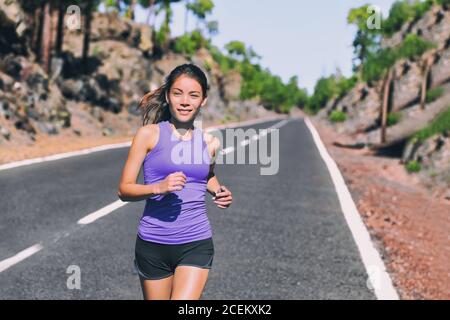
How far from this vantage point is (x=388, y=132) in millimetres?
31500

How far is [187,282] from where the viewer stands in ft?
9.46

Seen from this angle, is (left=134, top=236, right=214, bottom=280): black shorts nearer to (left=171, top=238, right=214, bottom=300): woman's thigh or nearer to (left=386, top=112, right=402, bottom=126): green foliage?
(left=171, top=238, right=214, bottom=300): woman's thigh

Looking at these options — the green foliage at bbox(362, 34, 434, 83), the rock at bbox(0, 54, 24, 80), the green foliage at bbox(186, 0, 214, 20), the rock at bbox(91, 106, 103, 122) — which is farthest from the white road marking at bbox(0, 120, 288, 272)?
the green foliage at bbox(186, 0, 214, 20)

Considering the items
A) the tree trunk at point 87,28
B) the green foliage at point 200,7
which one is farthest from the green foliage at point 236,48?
the tree trunk at point 87,28

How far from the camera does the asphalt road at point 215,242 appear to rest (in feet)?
17.2

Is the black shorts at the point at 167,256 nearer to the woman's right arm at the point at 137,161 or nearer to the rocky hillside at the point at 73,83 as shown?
the woman's right arm at the point at 137,161

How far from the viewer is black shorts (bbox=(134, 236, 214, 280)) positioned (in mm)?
2912

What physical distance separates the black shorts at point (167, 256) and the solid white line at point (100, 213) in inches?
204

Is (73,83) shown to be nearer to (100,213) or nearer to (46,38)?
(46,38)

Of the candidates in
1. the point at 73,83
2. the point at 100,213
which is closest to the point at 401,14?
the point at 73,83

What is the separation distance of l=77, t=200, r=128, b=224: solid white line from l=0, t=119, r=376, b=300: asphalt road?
0.12 meters

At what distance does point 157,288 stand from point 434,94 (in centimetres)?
3105
